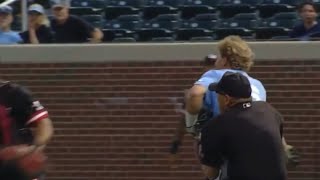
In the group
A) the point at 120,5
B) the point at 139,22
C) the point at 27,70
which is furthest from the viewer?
the point at 120,5

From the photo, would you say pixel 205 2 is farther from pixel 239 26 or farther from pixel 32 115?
pixel 32 115

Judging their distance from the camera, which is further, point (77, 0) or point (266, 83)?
point (77, 0)

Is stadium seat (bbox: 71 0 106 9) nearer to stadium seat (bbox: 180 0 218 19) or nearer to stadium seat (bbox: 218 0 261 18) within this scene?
stadium seat (bbox: 180 0 218 19)

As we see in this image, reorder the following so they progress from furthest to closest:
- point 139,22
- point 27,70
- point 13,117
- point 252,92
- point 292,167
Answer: point 139,22 → point 27,70 → point 292,167 → point 252,92 → point 13,117

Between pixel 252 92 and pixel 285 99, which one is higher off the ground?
pixel 252 92

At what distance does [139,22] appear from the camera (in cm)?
1346

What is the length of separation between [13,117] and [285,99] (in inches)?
205

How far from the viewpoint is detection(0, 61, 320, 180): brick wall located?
10.0 meters

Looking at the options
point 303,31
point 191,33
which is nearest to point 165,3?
point 191,33

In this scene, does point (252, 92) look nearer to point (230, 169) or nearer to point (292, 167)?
point (230, 169)

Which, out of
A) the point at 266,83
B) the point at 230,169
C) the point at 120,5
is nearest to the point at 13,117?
the point at 230,169

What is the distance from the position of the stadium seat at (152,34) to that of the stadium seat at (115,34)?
0.58 feet

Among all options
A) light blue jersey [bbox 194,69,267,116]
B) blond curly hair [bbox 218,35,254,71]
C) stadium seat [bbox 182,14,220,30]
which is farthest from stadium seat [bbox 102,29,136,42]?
blond curly hair [bbox 218,35,254,71]

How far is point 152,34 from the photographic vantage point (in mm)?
13023
